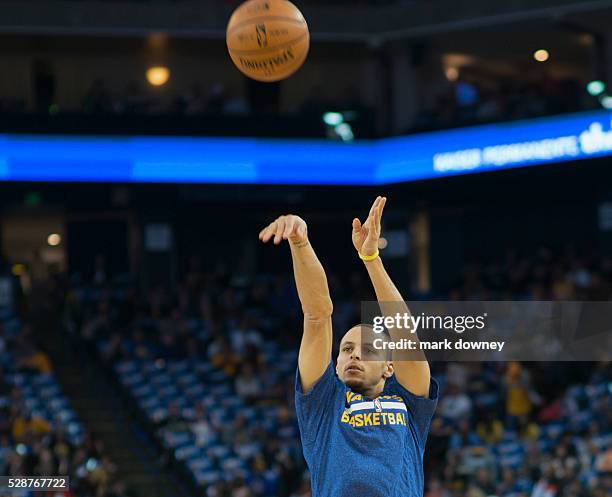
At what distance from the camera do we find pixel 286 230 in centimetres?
492

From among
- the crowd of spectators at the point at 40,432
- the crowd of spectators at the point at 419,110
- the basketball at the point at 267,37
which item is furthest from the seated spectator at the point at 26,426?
the basketball at the point at 267,37

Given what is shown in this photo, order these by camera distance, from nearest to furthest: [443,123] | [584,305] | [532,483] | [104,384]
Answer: [584,305] → [532,483] → [104,384] → [443,123]

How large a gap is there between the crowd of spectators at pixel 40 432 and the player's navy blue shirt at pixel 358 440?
11076 millimetres

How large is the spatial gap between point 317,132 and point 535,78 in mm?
4855

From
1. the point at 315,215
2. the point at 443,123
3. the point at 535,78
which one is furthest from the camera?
the point at 315,215

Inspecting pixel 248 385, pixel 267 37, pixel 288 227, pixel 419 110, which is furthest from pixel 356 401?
pixel 419 110

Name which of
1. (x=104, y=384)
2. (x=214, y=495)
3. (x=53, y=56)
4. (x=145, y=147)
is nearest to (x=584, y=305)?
(x=214, y=495)

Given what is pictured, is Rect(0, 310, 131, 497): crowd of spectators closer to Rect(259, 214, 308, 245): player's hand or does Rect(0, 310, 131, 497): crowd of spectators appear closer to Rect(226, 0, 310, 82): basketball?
Rect(226, 0, 310, 82): basketball

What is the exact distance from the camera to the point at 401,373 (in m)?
5.47

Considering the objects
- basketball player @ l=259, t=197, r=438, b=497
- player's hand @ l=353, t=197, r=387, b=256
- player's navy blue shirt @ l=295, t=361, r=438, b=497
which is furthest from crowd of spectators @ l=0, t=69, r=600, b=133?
player's navy blue shirt @ l=295, t=361, r=438, b=497

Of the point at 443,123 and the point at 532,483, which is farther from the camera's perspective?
the point at 443,123

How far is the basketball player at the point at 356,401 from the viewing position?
17.2ft

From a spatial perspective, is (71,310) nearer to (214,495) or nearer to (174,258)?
(174,258)

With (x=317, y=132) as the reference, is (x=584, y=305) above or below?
below
